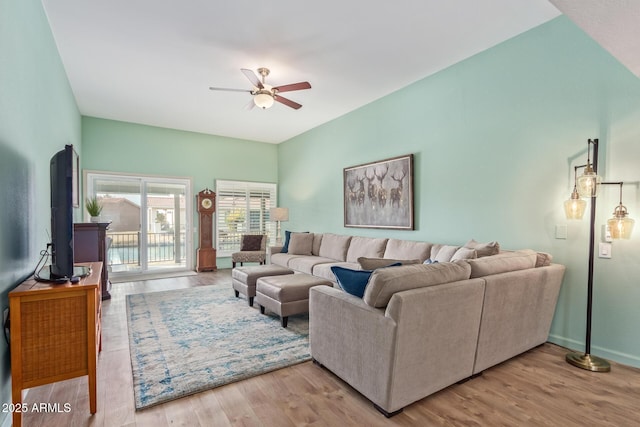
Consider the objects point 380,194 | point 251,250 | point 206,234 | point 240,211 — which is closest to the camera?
point 380,194

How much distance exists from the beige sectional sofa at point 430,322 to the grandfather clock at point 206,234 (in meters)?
4.83

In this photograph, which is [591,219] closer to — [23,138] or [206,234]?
[23,138]

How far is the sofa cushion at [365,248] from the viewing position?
466cm

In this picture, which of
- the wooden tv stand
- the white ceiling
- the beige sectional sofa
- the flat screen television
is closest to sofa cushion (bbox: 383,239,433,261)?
the beige sectional sofa

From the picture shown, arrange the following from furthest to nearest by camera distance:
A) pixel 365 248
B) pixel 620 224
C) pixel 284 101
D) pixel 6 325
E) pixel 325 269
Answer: pixel 365 248 → pixel 325 269 → pixel 284 101 → pixel 620 224 → pixel 6 325

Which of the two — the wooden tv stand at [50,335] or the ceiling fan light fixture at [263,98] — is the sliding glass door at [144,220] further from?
the wooden tv stand at [50,335]

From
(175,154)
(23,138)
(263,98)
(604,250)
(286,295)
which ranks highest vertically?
(263,98)

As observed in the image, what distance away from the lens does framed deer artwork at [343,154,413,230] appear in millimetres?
4531

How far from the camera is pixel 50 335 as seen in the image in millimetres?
1833

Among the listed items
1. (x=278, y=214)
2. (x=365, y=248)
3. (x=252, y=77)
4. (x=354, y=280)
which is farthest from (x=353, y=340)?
(x=278, y=214)

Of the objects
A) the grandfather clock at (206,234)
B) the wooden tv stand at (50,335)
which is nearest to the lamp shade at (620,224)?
the wooden tv stand at (50,335)

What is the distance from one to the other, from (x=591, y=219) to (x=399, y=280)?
190 centimetres

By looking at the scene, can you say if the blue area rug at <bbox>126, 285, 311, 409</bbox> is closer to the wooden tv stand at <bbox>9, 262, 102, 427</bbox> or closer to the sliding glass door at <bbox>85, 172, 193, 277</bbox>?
the wooden tv stand at <bbox>9, 262, 102, 427</bbox>

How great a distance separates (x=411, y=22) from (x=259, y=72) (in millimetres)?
1922
